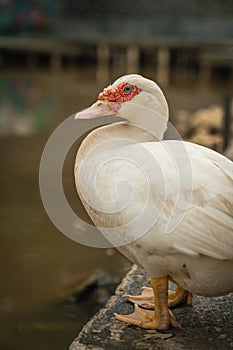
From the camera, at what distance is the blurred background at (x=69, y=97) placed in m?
4.30

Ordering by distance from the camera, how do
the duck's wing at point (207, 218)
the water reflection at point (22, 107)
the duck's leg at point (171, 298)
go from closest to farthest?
the duck's wing at point (207, 218) < the duck's leg at point (171, 298) < the water reflection at point (22, 107)

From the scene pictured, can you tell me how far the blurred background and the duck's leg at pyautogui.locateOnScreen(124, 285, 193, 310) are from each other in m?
0.94

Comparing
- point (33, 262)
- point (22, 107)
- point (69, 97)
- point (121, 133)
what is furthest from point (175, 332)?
point (69, 97)

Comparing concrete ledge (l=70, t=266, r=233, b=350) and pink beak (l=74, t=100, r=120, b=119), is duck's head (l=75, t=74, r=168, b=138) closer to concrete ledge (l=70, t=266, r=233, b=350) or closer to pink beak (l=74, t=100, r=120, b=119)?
pink beak (l=74, t=100, r=120, b=119)

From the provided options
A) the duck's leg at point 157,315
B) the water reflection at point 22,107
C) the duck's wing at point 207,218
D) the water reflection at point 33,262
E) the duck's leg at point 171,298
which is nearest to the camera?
the duck's wing at point 207,218

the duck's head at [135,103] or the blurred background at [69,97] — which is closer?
the duck's head at [135,103]

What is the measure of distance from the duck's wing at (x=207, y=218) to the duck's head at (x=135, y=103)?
0.27 meters

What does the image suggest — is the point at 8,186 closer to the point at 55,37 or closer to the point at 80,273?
the point at 80,273

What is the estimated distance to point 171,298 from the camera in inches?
114

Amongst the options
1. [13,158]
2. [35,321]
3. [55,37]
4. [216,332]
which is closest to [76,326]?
[35,321]

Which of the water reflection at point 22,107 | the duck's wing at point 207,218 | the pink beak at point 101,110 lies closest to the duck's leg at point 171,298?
the duck's wing at point 207,218

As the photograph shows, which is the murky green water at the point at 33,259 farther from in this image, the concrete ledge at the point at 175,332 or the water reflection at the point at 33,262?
the concrete ledge at the point at 175,332

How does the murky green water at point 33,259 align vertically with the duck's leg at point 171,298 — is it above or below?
below

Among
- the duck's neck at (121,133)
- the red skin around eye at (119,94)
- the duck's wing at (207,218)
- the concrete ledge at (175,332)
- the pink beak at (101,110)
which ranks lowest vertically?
the concrete ledge at (175,332)
